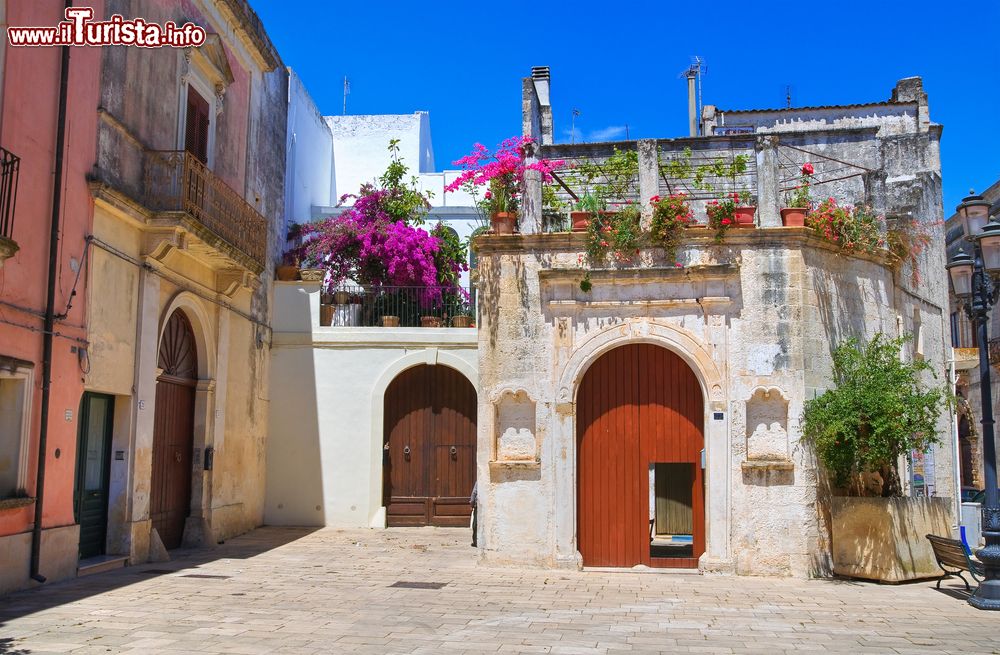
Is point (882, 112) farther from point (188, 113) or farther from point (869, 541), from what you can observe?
point (188, 113)

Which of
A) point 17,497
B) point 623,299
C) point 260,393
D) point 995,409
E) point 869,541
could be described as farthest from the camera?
point 995,409

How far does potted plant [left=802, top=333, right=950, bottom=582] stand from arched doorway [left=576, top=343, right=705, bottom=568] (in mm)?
1574

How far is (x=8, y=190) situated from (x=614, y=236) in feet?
23.1

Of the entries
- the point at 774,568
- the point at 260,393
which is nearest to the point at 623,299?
the point at 774,568

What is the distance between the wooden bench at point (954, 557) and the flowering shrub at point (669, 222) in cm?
460

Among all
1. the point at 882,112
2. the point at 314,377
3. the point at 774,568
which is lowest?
the point at 774,568

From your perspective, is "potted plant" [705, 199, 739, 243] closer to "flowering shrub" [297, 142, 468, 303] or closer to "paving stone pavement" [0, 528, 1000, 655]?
"paving stone pavement" [0, 528, 1000, 655]

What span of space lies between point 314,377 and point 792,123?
44.2ft

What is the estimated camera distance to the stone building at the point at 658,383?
1133 cm

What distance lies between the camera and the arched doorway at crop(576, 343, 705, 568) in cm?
1180

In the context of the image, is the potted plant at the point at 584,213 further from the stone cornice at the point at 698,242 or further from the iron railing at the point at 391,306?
the iron railing at the point at 391,306

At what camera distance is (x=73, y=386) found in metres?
10.5

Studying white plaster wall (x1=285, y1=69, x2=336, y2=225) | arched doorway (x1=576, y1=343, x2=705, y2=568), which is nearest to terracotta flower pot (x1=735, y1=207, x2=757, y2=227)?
arched doorway (x1=576, y1=343, x2=705, y2=568)

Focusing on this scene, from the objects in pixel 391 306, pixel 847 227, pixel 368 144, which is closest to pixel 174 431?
pixel 391 306
